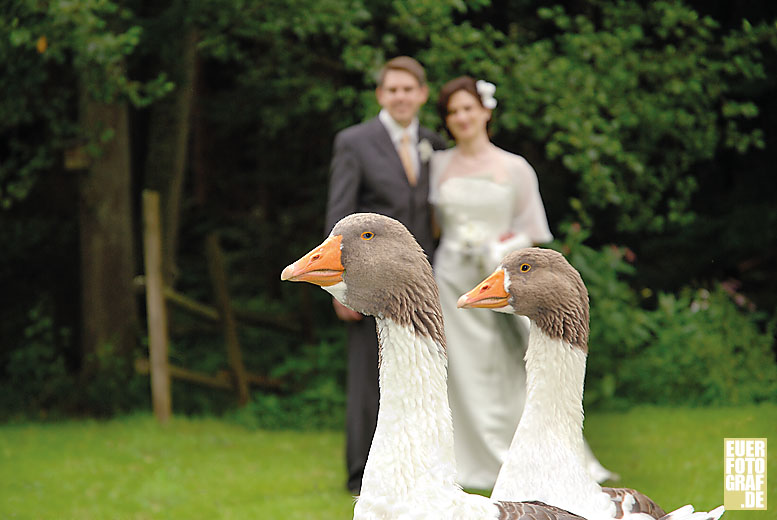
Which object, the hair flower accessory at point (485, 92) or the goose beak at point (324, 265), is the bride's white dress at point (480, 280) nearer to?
the hair flower accessory at point (485, 92)

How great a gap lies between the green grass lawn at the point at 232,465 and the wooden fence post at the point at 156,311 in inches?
10.4

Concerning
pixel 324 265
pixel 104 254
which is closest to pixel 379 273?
pixel 324 265

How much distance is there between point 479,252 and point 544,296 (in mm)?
2502

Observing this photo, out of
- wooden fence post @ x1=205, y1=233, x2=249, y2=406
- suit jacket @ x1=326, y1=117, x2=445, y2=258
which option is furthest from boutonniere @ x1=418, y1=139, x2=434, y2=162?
wooden fence post @ x1=205, y1=233, x2=249, y2=406

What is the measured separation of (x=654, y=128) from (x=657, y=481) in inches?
146

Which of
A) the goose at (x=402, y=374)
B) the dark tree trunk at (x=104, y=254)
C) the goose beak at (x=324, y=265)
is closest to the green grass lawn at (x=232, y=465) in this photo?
the dark tree trunk at (x=104, y=254)

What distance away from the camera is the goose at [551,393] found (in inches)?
114

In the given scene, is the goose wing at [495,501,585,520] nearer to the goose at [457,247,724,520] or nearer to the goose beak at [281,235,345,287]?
the goose at [457,247,724,520]

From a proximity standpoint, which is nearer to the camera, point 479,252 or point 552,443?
point 552,443

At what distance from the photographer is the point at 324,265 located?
8.52 ft

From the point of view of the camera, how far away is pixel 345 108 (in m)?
9.79

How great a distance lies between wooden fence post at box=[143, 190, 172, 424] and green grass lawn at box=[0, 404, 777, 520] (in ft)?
0.87
